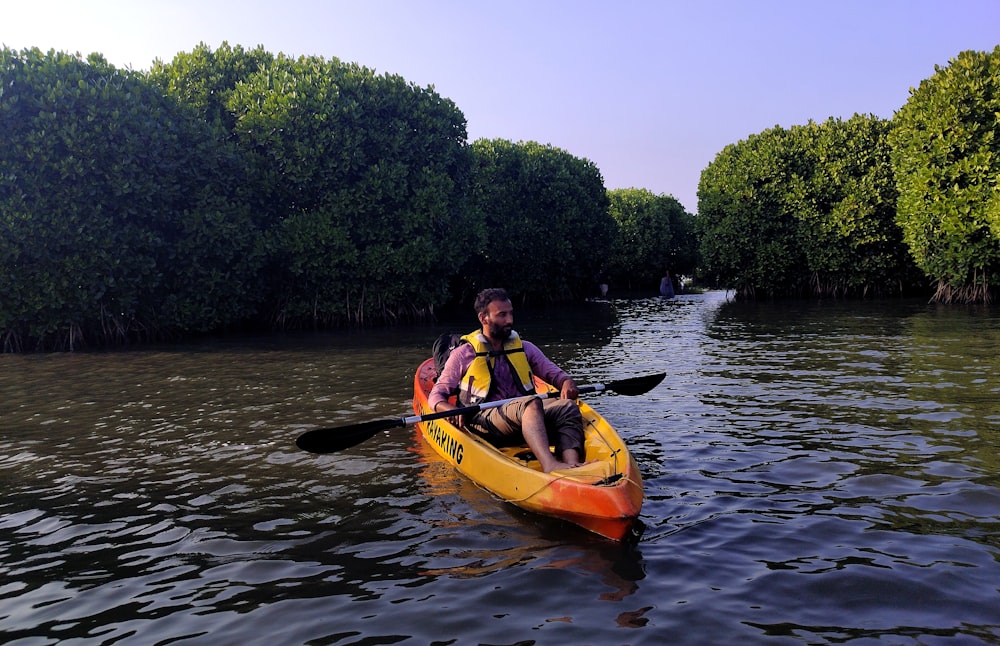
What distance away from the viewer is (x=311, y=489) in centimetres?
783

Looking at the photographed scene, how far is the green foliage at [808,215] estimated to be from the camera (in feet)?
133

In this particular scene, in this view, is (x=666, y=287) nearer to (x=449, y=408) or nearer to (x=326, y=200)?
(x=326, y=200)

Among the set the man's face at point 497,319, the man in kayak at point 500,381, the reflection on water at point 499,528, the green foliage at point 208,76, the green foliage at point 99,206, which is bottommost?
the reflection on water at point 499,528

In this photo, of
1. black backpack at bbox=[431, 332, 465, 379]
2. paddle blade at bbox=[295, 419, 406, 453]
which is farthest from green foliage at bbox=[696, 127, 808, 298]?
paddle blade at bbox=[295, 419, 406, 453]

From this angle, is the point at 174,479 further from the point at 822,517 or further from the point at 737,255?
the point at 737,255

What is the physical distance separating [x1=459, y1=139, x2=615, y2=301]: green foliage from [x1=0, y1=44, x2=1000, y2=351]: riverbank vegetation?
0.71ft

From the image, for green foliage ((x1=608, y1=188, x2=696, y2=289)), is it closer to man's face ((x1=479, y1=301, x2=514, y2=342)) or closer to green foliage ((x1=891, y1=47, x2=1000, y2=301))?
green foliage ((x1=891, y1=47, x2=1000, y2=301))

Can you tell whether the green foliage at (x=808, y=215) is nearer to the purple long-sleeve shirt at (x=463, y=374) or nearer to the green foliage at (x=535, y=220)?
the green foliage at (x=535, y=220)

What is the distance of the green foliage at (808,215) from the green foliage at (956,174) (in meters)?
6.54

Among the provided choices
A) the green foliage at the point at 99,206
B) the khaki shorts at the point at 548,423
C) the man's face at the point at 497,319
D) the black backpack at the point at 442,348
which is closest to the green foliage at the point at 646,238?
the green foliage at the point at 99,206

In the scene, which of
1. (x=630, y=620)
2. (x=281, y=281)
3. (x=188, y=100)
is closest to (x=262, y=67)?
(x=188, y=100)

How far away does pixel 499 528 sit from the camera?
646 centimetres

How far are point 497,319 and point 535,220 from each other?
4010 centimetres

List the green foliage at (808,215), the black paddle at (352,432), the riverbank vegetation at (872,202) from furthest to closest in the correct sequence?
1. the green foliage at (808,215)
2. the riverbank vegetation at (872,202)
3. the black paddle at (352,432)
